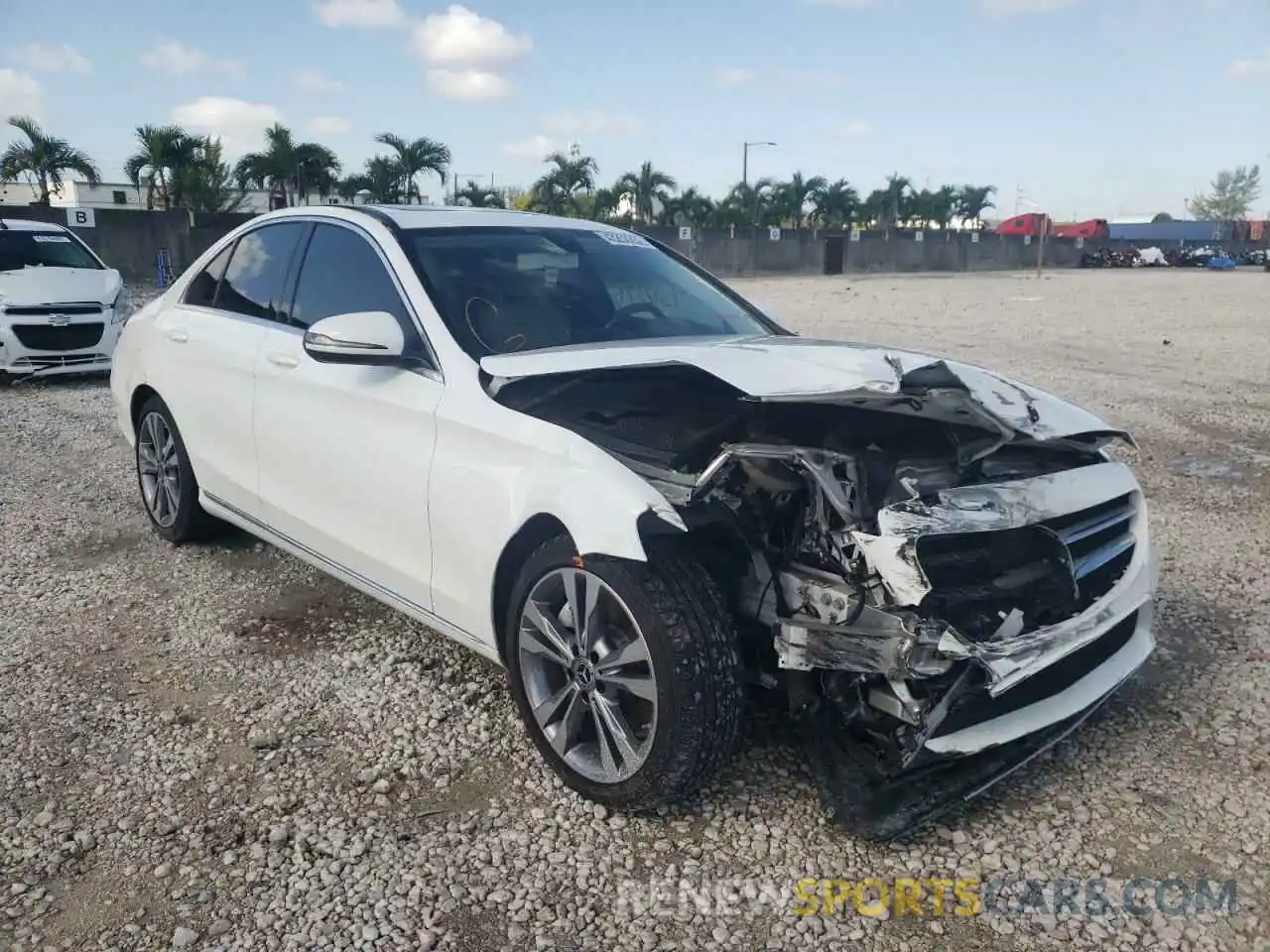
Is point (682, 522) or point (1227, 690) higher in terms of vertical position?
point (682, 522)

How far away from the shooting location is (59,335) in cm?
1040

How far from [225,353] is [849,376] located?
9.40 feet

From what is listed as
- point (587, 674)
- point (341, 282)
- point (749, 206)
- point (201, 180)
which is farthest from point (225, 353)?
point (749, 206)

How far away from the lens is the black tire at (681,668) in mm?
2646

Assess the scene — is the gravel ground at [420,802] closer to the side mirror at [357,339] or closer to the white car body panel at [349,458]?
the white car body panel at [349,458]

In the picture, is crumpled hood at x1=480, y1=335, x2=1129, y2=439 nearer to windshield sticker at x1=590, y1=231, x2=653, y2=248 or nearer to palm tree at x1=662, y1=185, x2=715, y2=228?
windshield sticker at x1=590, y1=231, x2=653, y2=248

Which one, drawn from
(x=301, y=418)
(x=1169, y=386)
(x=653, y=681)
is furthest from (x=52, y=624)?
(x=1169, y=386)

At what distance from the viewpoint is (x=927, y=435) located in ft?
10.0

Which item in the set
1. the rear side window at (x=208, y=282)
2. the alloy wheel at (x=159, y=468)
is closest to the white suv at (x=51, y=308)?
the alloy wheel at (x=159, y=468)

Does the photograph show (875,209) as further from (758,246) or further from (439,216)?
(439,216)

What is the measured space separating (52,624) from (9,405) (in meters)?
6.21

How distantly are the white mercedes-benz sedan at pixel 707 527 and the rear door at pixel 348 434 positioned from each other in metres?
0.01

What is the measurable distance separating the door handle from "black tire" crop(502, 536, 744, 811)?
1772 millimetres

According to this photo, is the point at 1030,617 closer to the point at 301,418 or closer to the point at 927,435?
the point at 927,435
